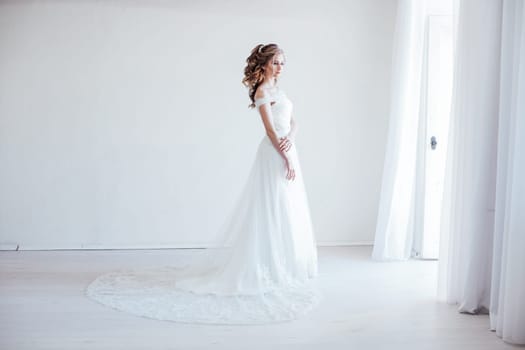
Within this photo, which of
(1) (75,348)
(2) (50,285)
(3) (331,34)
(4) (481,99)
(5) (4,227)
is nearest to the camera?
(1) (75,348)

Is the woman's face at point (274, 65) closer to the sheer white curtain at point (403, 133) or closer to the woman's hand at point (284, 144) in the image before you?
the woman's hand at point (284, 144)

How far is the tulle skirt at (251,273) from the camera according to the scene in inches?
149

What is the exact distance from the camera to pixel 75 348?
119 inches

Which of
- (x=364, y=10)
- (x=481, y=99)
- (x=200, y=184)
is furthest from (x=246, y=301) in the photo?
(x=364, y=10)

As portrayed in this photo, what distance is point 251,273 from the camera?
4.09 meters

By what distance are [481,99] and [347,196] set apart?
106 inches

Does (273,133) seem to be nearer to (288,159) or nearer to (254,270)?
(288,159)

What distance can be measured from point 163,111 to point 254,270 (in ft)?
7.84

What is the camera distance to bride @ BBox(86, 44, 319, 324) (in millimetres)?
3834

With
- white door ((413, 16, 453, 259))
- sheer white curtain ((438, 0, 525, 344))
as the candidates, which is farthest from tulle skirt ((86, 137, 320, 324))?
white door ((413, 16, 453, 259))

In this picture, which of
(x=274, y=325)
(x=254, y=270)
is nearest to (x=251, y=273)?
(x=254, y=270)

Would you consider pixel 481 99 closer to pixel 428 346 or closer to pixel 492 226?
pixel 492 226

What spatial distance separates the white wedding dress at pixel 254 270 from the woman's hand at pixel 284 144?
5cm

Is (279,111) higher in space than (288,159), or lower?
higher
